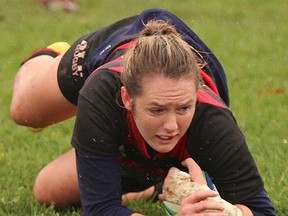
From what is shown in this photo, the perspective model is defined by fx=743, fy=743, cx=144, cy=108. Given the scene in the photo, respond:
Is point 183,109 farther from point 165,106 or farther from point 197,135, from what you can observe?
point 197,135

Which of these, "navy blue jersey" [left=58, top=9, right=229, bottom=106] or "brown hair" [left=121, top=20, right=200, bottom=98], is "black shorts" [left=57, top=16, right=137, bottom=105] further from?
"brown hair" [left=121, top=20, right=200, bottom=98]

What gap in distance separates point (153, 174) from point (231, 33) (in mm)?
5697

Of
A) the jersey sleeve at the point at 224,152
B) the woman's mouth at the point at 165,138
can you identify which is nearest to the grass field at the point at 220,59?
the jersey sleeve at the point at 224,152

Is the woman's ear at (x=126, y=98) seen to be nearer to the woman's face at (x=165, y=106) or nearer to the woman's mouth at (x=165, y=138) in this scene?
the woman's face at (x=165, y=106)

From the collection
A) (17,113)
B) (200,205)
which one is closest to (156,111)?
(200,205)

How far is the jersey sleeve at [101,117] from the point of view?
3410 mm

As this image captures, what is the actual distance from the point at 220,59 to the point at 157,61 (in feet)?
16.6

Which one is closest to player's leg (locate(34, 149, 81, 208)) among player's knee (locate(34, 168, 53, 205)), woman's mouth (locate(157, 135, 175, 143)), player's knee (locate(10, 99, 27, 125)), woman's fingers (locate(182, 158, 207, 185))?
player's knee (locate(34, 168, 53, 205))

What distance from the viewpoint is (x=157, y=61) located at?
313 centimetres

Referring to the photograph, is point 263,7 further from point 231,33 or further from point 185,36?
point 185,36

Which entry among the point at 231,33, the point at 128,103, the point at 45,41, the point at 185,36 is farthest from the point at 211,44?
the point at 128,103

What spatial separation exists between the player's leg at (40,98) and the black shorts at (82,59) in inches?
3.3

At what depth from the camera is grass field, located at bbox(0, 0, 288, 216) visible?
472 centimetres

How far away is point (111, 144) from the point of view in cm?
346
